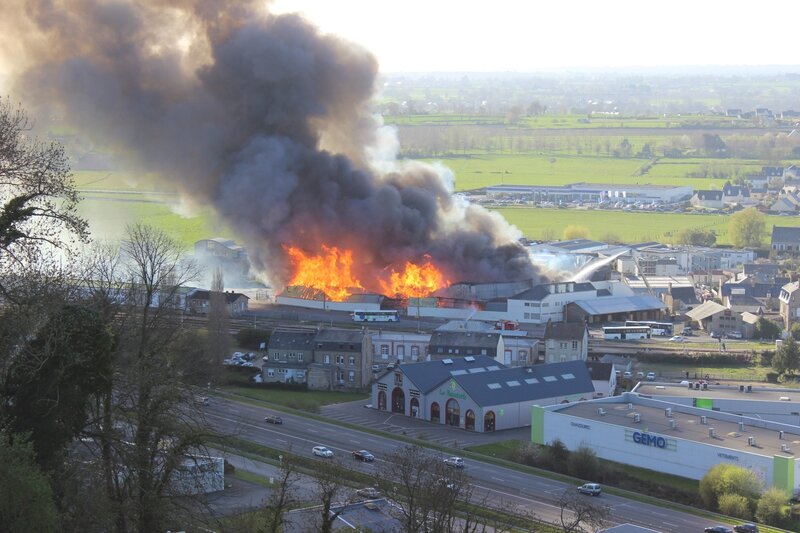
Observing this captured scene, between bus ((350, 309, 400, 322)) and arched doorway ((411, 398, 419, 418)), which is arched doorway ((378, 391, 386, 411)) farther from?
bus ((350, 309, 400, 322))

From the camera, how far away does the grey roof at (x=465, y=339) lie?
49.3m

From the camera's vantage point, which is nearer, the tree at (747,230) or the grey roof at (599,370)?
the grey roof at (599,370)

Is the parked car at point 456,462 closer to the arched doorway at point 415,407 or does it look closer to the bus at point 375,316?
the arched doorway at point 415,407

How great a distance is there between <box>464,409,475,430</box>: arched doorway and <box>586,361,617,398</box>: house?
5.06 meters

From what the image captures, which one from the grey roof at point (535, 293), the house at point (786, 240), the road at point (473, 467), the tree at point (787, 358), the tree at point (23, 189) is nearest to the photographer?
the tree at point (23, 189)

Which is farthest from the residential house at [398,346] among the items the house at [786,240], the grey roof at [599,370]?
the house at [786,240]

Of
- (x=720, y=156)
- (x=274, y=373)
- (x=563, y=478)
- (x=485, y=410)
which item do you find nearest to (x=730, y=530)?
(x=563, y=478)

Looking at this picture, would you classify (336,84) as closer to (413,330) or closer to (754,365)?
(413,330)

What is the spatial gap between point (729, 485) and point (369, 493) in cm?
939

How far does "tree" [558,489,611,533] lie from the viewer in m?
25.0

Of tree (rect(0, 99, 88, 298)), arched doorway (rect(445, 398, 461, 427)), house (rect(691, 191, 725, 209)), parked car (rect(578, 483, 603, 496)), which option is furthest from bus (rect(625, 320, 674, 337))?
house (rect(691, 191, 725, 209))

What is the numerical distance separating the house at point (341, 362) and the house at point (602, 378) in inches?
325

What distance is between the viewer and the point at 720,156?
534 ft

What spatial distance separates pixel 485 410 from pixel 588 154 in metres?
130
